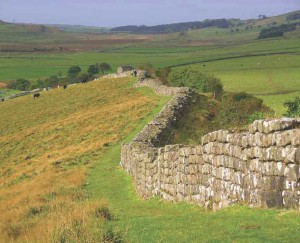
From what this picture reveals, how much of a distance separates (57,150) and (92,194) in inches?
713

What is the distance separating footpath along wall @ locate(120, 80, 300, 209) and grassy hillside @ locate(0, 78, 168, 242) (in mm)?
2729

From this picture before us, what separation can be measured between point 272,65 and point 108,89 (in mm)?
116412

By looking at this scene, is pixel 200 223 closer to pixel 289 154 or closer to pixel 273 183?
pixel 273 183

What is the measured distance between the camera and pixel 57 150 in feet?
124

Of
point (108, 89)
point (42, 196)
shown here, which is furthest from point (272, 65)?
point (42, 196)

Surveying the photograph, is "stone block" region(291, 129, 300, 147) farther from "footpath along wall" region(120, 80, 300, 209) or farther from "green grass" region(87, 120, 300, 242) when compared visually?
"green grass" region(87, 120, 300, 242)

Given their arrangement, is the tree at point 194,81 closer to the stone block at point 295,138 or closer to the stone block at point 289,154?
the stone block at point 289,154

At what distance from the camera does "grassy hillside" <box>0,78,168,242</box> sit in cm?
1398

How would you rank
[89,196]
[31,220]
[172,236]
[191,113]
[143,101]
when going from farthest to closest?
[143,101] < [191,113] < [89,196] < [31,220] < [172,236]

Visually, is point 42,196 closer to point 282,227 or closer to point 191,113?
point 282,227

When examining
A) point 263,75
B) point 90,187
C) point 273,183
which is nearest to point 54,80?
point 263,75

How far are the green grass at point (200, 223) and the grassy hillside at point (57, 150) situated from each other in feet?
3.30

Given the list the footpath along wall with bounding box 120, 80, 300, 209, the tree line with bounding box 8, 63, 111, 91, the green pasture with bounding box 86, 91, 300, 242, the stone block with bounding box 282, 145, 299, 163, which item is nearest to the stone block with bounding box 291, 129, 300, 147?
the footpath along wall with bounding box 120, 80, 300, 209

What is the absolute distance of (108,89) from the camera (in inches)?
2630
